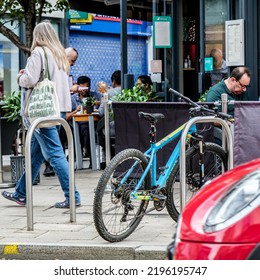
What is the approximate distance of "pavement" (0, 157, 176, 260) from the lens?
23.7 feet

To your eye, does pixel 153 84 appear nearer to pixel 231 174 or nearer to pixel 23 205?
pixel 23 205

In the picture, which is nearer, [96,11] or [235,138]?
[235,138]

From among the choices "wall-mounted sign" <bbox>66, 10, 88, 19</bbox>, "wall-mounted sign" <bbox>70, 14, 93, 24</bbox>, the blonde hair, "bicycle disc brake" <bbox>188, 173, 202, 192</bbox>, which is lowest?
"bicycle disc brake" <bbox>188, 173, 202, 192</bbox>

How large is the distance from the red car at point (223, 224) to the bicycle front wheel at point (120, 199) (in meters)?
2.66

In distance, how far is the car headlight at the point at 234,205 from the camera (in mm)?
4184

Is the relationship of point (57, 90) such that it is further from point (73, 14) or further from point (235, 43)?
point (73, 14)

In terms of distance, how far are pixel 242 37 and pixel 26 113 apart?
438 cm

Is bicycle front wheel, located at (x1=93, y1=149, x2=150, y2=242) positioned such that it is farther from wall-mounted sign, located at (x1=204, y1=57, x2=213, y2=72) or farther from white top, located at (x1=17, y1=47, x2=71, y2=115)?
wall-mounted sign, located at (x1=204, y1=57, x2=213, y2=72)

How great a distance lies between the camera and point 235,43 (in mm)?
Result: 12867

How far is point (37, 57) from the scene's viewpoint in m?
9.39

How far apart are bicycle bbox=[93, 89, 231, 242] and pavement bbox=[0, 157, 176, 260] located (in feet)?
0.57

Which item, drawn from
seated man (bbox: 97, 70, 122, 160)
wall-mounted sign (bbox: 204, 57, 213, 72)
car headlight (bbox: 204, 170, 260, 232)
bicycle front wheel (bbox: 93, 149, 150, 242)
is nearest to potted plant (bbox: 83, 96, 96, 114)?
seated man (bbox: 97, 70, 122, 160)

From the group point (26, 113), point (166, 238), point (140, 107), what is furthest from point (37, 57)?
point (166, 238)

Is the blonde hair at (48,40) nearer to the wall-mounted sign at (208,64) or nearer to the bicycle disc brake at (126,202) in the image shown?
the bicycle disc brake at (126,202)
